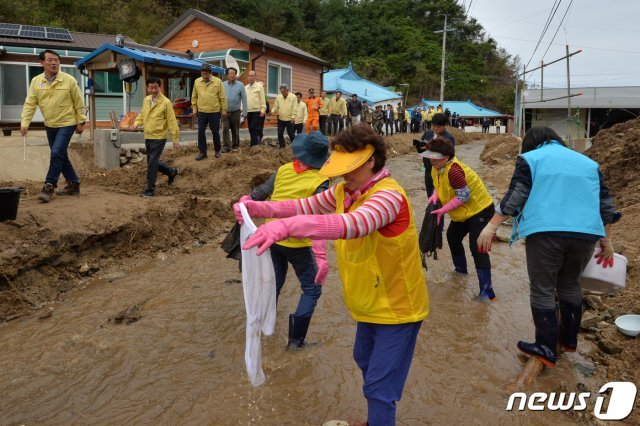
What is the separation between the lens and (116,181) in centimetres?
947

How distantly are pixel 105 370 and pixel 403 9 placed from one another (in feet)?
221

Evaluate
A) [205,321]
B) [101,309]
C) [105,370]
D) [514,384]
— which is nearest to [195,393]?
[105,370]

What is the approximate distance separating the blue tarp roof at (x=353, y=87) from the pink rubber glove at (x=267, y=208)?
2611cm

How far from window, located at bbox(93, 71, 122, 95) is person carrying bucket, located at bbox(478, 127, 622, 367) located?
15500 millimetres

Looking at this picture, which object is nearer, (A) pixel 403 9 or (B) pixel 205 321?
(B) pixel 205 321

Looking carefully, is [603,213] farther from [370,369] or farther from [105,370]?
[105,370]

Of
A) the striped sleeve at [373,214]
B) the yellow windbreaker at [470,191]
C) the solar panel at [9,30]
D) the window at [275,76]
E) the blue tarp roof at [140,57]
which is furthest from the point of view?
the window at [275,76]

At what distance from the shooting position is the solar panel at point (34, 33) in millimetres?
15792

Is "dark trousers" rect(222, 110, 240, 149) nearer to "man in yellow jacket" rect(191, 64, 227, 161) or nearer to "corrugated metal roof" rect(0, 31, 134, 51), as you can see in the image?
"man in yellow jacket" rect(191, 64, 227, 161)

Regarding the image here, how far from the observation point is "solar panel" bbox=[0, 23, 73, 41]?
1579 cm

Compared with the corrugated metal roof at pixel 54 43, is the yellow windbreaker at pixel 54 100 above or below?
below

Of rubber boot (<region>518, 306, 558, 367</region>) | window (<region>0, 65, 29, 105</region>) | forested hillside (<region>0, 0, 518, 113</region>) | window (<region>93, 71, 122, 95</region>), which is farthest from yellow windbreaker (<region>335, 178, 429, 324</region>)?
forested hillside (<region>0, 0, 518, 113</region>)

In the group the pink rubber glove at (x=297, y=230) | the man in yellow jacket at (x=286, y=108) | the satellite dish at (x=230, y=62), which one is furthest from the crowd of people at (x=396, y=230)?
the satellite dish at (x=230, y=62)

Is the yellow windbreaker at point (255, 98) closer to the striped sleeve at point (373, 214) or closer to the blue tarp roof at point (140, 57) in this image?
the blue tarp roof at point (140, 57)
